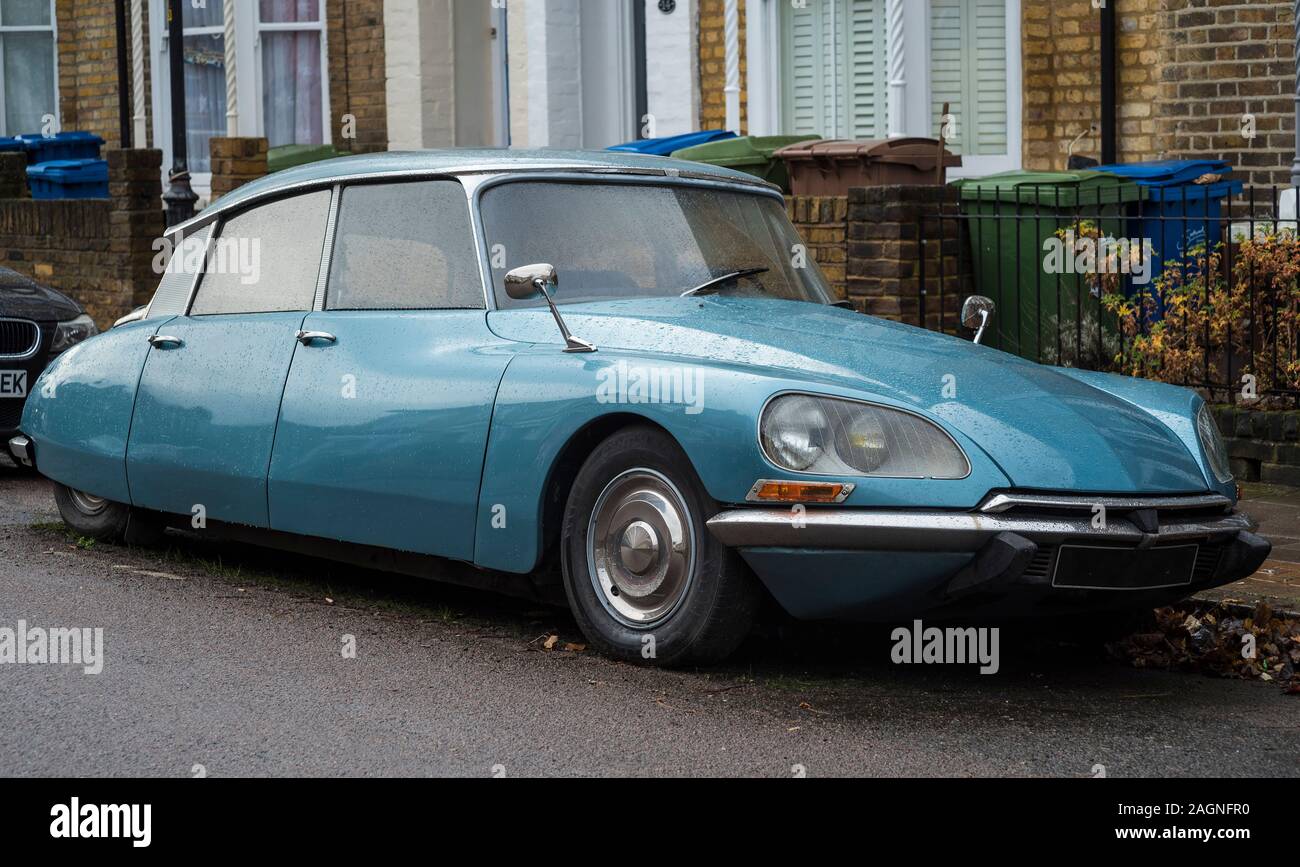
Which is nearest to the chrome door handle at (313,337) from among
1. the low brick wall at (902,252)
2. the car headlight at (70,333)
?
the car headlight at (70,333)

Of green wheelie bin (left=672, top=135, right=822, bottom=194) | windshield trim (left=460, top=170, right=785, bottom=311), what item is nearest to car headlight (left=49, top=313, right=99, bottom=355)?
green wheelie bin (left=672, top=135, right=822, bottom=194)

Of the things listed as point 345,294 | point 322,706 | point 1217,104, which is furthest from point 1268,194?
point 322,706

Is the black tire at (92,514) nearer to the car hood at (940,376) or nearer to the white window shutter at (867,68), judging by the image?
the car hood at (940,376)

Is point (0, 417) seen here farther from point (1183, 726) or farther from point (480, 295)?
point (1183, 726)

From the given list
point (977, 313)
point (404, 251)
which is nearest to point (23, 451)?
point (404, 251)

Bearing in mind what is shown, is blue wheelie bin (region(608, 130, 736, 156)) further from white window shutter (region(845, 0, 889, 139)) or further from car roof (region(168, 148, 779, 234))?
car roof (region(168, 148, 779, 234))

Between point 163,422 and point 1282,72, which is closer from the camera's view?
point 163,422

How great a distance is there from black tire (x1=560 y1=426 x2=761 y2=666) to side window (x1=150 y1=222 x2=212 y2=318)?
249cm

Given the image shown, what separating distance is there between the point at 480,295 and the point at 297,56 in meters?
13.3

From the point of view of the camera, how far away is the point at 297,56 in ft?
61.4

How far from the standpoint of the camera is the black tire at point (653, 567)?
5.29 metres

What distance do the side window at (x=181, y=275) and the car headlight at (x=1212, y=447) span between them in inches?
151

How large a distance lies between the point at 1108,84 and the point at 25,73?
1363cm
